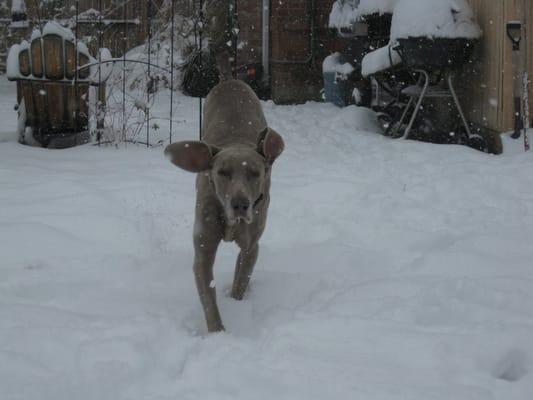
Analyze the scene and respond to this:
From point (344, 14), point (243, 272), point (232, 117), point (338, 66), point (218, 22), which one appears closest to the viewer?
point (243, 272)

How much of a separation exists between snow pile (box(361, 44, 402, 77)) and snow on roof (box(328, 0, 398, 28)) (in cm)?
62

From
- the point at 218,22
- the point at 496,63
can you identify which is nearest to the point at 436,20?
the point at 496,63

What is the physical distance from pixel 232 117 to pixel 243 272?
0.93 metres

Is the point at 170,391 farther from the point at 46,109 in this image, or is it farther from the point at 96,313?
the point at 46,109

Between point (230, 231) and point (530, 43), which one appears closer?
point (230, 231)

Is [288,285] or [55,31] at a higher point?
[55,31]

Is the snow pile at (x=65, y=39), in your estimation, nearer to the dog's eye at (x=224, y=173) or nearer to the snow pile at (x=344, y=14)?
the snow pile at (x=344, y=14)

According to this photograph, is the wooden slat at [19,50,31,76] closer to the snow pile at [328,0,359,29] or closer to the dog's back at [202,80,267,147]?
the dog's back at [202,80,267,147]

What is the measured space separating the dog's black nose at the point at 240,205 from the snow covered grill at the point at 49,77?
5.02m

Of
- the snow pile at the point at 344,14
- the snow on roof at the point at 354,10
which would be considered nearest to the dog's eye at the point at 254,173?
the snow on roof at the point at 354,10

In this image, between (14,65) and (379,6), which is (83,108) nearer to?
(14,65)

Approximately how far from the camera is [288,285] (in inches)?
143

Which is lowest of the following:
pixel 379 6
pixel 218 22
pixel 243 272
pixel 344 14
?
pixel 243 272

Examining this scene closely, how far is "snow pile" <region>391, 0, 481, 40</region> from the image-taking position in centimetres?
729
